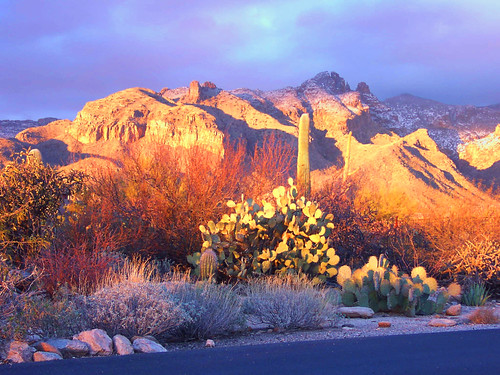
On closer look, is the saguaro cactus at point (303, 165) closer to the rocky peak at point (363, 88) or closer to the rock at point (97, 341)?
the rock at point (97, 341)

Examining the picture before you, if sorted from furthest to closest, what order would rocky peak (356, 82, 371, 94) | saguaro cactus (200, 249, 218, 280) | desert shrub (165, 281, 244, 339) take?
1. rocky peak (356, 82, 371, 94)
2. saguaro cactus (200, 249, 218, 280)
3. desert shrub (165, 281, 244, 339)

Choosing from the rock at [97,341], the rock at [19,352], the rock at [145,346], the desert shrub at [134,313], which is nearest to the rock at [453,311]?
the desert shrub at [134,313]

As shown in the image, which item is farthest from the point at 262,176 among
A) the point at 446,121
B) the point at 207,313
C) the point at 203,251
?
the point at 446,121

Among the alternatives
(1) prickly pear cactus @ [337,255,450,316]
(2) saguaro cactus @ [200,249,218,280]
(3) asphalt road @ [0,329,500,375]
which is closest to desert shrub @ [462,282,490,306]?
(1) prickly pear cactus @ [337,255,450,316]

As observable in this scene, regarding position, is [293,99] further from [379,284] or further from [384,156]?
[379,284]

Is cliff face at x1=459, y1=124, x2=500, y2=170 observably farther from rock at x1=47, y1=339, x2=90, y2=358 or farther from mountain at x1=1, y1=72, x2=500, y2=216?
Result: rock at x1=47, y1=339, x2=90, y2=358

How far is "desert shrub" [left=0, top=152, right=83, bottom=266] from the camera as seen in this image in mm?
10469

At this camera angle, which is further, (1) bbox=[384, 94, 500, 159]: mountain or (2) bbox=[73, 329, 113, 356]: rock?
(1) bbox=[384, 94, 500, 159]: mountain

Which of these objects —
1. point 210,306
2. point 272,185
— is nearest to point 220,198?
point 272,185

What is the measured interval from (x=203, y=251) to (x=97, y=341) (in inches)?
212

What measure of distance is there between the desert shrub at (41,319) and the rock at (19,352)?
0.17 metres

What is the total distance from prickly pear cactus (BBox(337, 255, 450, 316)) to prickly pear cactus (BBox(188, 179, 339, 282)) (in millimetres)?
1164

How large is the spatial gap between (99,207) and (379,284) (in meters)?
6.85

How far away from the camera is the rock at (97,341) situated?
562 centimetres
